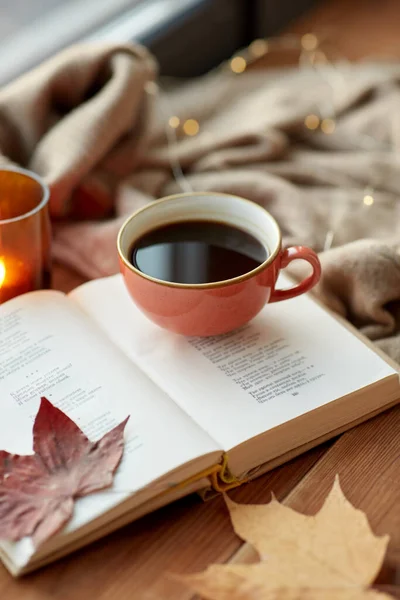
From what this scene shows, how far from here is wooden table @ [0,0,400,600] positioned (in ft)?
1.81

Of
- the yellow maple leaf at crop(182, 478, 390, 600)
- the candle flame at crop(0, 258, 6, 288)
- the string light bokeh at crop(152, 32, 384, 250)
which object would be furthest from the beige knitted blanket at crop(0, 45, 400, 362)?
the yellow maple leaf at crop(182, 478, 390, 600)

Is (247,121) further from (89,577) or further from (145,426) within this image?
(89,577)

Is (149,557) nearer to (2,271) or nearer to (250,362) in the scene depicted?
(250,362)

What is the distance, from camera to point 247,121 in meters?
1.00

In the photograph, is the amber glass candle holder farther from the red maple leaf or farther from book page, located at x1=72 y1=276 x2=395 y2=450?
the red maple leaf

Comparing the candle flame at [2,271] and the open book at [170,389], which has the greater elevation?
the candle flame at [2,271]

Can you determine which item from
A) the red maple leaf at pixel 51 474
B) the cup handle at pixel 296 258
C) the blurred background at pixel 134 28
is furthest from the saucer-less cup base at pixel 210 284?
the blurred background at pixel 134 28

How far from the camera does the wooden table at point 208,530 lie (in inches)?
21.7

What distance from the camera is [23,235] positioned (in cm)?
71

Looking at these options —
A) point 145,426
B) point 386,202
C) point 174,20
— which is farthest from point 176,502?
point 174,20

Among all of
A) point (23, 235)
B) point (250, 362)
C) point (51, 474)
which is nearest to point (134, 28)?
point (23, 235)

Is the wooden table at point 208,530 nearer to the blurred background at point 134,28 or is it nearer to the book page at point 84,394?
the book page at point 84,394

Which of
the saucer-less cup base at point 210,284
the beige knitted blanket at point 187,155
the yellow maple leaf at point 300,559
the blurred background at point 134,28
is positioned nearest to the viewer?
the yellow maple leaf at point 300,559

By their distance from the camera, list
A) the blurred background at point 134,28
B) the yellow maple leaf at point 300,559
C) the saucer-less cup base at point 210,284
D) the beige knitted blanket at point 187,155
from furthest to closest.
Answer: the blurred background at point 134,28 < the beige knitted blanket at point 187,155 < the saucer-less cup base at point 210,284 < the yellow maple leaf at point 300,559
